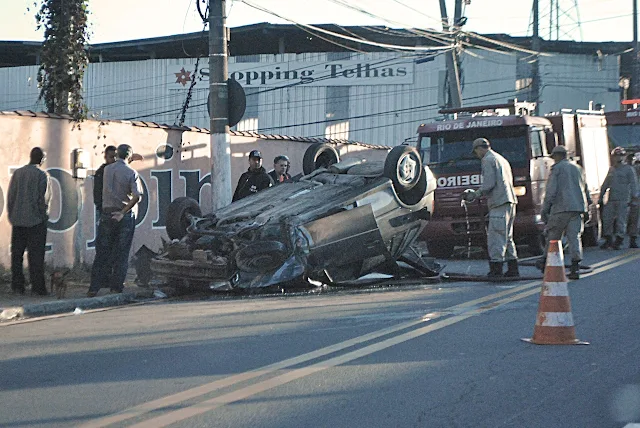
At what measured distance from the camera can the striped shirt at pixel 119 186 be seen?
10992 mm

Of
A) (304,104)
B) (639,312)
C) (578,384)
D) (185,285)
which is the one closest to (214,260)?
(185,285)

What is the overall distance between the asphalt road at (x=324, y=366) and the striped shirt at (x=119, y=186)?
4.83ft

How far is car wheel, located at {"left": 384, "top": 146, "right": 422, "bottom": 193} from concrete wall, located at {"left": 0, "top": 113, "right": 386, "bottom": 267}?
4848 millimetres

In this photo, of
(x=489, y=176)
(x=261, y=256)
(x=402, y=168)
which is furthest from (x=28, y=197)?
(x=489, y=176)

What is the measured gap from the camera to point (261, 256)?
10602mm

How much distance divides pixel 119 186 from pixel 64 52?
3.82 meters

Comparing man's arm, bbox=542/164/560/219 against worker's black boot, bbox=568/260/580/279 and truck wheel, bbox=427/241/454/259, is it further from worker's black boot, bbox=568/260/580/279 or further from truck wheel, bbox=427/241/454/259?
truck wheel, bbox=427/241/454/259

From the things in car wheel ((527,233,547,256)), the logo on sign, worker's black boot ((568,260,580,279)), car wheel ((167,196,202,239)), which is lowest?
worker's black boot ((568,260,580,279))

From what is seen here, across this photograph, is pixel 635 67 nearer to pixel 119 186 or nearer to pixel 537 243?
pixel 537 243

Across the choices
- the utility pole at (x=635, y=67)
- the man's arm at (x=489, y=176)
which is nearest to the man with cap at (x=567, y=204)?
the man's arm at (x=489, y=176)

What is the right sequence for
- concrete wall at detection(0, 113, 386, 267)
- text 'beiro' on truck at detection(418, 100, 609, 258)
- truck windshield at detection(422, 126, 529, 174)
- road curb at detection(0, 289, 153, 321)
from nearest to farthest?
road curb at detection(0, 289, 153, 321) → concrete wall at detection(0, 113, 386, 267) → text 'beiro' on truck at detection(418, 100, 609, 258) → truck windshield at detection(422, 126, 529, 174)

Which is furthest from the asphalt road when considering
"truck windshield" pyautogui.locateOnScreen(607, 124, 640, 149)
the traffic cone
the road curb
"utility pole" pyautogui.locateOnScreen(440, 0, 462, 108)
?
"utility pole" pyautogui.locateOnScreen(440, 0, 462, 108)

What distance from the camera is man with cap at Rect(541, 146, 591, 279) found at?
12109 mm

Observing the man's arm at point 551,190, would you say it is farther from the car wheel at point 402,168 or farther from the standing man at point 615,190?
the standing man at point 615,190
